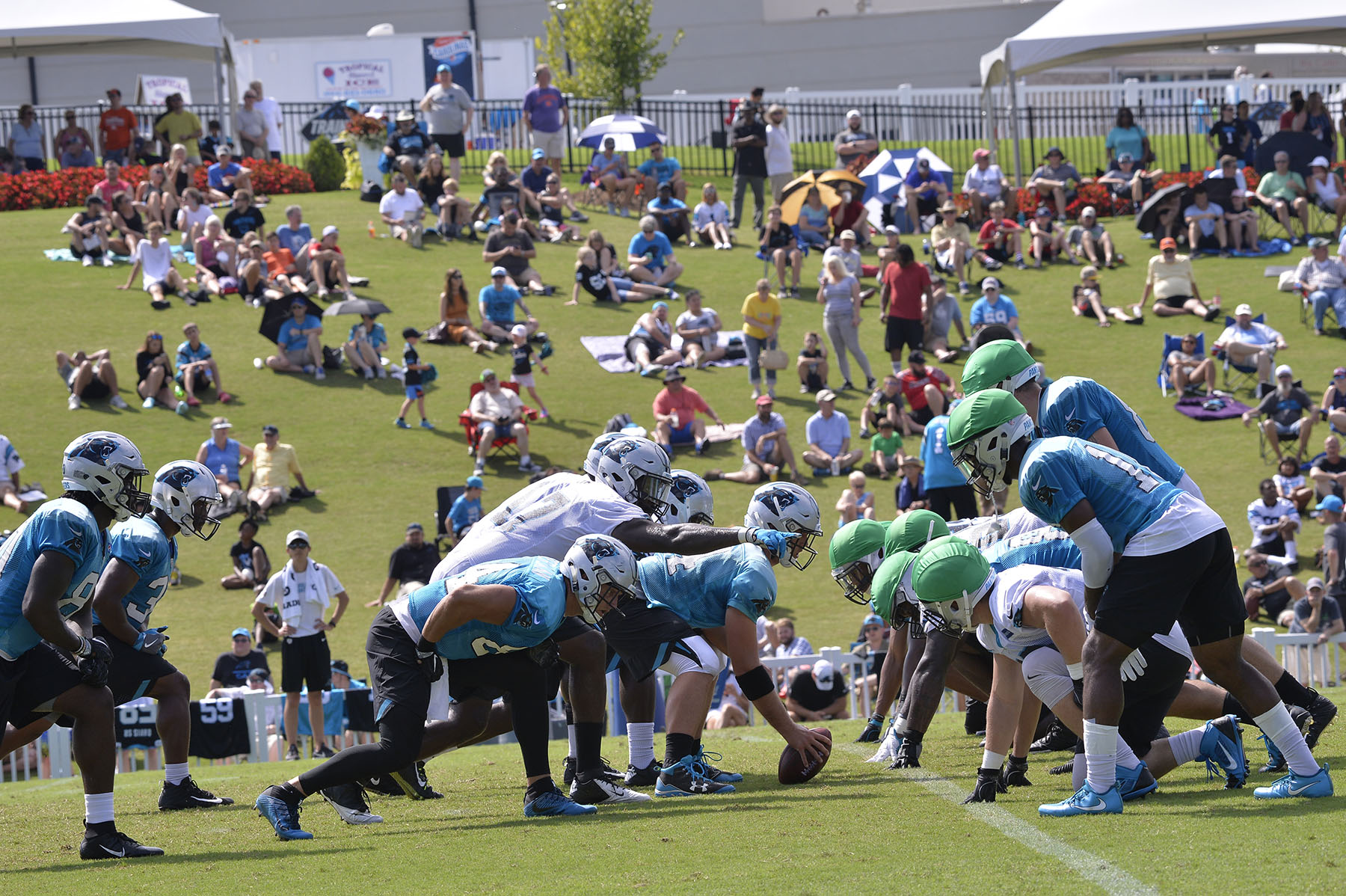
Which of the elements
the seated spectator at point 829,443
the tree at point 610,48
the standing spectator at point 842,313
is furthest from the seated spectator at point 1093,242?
the tree at point 610,48

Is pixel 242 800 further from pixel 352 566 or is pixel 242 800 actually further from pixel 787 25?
pixel 787 25

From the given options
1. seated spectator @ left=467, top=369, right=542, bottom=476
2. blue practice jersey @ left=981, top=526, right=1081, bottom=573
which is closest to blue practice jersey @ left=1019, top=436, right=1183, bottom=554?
blue practice jersey @ left=981, top=526, right=1081, bottom=573

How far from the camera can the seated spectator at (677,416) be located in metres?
20.6

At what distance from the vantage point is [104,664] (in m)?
6.63

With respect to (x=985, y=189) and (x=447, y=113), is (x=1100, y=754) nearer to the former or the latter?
(x=985, y=189)

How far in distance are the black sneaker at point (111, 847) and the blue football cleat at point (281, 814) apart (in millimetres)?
459

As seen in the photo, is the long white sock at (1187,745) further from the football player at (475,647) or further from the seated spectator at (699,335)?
the seated spectator at (699,335)

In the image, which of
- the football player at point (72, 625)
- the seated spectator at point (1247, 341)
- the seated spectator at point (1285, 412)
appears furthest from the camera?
the seated spectator at point (1247, 341)

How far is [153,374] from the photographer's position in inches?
837

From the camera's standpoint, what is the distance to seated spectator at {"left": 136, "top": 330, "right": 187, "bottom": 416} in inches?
837

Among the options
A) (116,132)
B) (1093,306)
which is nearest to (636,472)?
(1093,306)

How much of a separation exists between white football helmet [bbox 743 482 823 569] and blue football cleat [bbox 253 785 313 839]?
2709mm

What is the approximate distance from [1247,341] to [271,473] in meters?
14.0

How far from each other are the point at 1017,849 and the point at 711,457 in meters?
15.4
